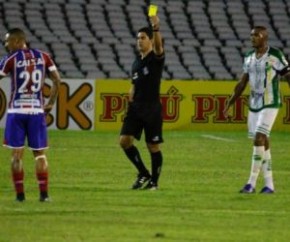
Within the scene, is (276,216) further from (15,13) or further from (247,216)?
(15,13)

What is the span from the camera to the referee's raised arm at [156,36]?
16562 mm

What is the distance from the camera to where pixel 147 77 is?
58.0 feet

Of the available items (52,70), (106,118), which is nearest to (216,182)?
(52,70)

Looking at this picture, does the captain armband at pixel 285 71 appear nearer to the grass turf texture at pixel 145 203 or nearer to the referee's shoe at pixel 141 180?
the grass turf texture at pixel 145 203

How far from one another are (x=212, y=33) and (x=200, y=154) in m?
14.1

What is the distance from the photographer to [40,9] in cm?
3828

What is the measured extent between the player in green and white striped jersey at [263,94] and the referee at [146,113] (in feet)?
3.86

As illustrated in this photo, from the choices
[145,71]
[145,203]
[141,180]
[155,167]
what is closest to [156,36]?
[145,71]

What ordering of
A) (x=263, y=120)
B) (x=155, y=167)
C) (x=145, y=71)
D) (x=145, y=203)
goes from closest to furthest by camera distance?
(x=145, y=203) → (x=263, y=120) → (x=145, y=71) → (x=155, y=167)

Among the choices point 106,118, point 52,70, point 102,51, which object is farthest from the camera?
point 102,51

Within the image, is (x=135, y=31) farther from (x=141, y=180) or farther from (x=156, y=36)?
(x=156, y=36)

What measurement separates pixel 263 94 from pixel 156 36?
1.58 m

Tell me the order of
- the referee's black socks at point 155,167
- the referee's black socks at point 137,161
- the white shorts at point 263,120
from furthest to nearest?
the referee's black socks at point 137,161, the referee's black socks at point 155,167, the white shorts at point 263,120

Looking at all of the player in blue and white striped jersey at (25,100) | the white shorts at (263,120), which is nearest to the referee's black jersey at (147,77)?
Answer: the white shorts at (263,120)
